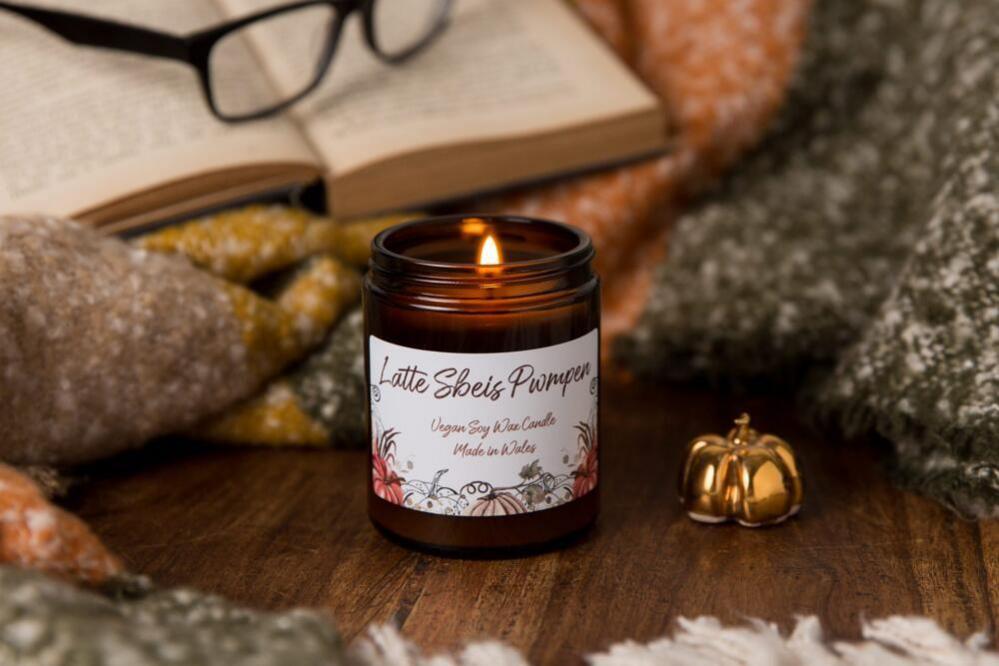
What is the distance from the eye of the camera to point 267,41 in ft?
2.88

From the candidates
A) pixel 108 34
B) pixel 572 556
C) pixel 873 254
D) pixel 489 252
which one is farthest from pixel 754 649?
pixel 108 34

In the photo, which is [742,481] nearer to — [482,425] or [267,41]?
[482,425]

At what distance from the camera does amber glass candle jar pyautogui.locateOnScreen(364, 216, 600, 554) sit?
0.57m

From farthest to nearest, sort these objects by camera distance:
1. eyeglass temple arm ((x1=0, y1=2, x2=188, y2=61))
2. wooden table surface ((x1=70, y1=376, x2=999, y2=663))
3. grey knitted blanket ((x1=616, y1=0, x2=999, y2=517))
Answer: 1. eyeglass temple arm ((x1=0, y1=2, x2=188, y2=61))
2. grey knitted blanket ((x1=616, y1=0, x2=999, y2=517))
3. wooden table surface ((x1=70, y1=376, x2=999, y2=663))

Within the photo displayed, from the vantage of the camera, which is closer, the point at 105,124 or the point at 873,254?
the point at 105,124

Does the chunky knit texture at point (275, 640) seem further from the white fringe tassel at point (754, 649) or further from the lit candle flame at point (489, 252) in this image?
the lit candle flame at point (489, 252)

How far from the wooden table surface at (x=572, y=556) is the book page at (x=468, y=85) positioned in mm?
231

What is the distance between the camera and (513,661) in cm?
50

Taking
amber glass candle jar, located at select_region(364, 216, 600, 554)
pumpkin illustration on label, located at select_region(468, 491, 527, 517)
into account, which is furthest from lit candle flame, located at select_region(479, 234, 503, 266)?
pumpkin illustration on label, located at select_region(468, 491, 527, 517)

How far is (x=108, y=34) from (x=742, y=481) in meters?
0.50

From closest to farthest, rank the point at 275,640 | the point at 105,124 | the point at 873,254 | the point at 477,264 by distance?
the point at 275,640, the point at 477,264, the point at 105,124, the point at 873,254

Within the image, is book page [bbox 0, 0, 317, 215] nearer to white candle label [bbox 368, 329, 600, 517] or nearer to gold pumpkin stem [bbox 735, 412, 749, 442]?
white candle label [bbox 368, 329, 600, 517]

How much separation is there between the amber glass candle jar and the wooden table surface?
0.03 m

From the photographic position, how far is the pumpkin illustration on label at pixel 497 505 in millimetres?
591
